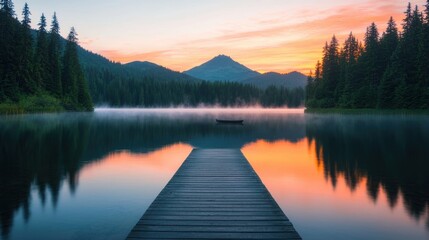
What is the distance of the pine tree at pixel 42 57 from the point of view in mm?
91938

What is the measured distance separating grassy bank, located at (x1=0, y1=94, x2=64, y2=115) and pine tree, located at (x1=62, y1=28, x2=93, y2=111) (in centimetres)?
680

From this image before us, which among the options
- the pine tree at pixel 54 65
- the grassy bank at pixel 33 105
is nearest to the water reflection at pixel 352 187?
the grassy bank at pixel 33 105

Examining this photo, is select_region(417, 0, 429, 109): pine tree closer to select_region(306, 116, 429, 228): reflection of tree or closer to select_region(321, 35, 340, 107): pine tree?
select_region(321, 35, 340, 107): pine tree

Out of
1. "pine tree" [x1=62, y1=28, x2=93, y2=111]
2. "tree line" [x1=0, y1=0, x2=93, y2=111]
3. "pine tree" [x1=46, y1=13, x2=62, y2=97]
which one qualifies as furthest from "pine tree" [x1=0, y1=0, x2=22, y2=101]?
"pine tree" [x1=62, y1=28, x2=93, y2=111]

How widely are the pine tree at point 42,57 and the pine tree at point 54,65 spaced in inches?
58.8

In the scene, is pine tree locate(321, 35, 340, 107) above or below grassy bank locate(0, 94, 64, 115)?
above

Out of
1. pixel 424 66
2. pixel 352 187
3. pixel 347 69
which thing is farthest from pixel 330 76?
pixel 352 187

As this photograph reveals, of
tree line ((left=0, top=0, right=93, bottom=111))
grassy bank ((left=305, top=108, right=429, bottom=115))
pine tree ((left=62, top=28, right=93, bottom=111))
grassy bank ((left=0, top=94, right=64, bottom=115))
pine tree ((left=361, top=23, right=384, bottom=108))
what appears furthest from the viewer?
pine tree ((left=62, top=28, right=93, bottom=111))

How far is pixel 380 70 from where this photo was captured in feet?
318

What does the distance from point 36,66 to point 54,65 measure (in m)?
8.31

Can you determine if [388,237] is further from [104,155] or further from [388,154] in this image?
[104,155]

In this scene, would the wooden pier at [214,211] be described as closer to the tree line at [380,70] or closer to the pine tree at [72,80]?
the tree line at [380,70]

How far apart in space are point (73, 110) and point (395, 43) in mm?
93025

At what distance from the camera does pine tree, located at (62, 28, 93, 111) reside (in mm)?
103875
